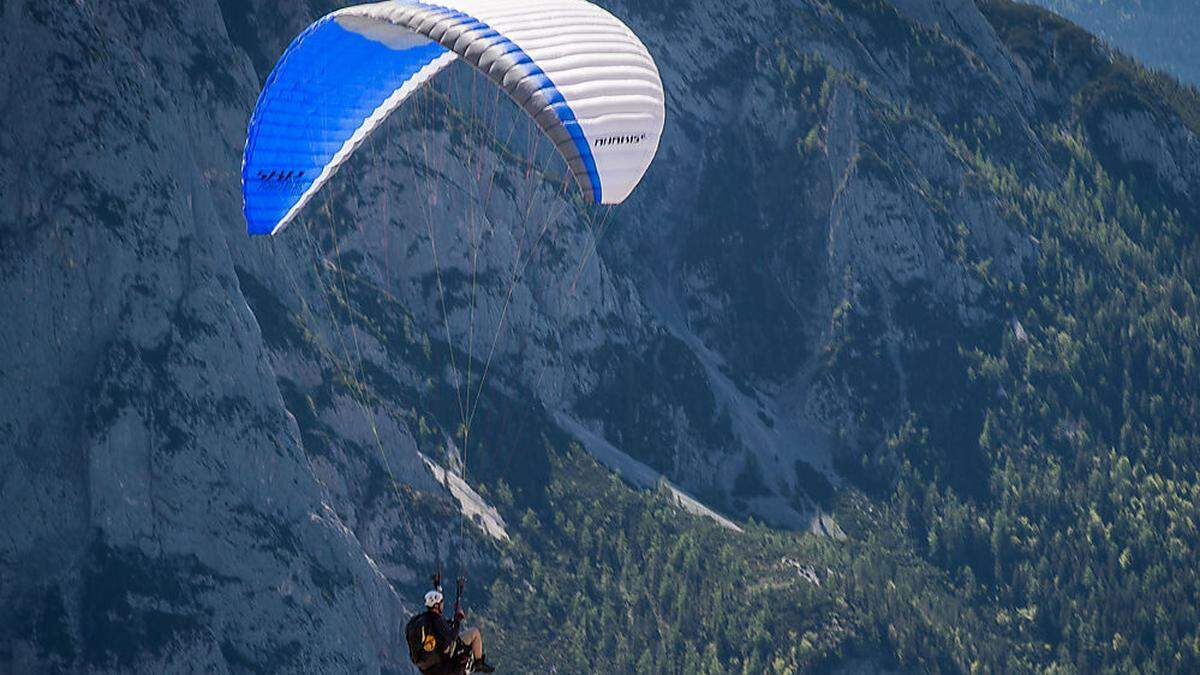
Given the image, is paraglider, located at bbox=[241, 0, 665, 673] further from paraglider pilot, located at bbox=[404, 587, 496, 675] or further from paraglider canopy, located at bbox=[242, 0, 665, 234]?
paraglider pilot, located at bbox=[404, 587, 496, 675]

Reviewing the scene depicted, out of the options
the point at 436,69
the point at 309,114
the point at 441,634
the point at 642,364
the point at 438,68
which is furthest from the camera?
the point at 642,364

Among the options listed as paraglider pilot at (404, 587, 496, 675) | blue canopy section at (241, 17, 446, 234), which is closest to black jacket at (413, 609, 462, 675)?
paraglider pilot at (404, 587, 496, 675)

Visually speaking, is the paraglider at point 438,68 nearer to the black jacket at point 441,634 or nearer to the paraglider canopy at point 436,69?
the paraglider canopy at point 436,69

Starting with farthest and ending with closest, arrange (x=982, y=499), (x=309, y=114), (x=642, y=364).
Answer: (x=982, y=499), (x=642, y=364), (x=309, y=114)

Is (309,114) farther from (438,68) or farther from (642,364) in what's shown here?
(642,364)

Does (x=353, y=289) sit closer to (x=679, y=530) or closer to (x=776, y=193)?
(x=679, y=530)

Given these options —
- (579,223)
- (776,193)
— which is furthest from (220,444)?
(776,193)

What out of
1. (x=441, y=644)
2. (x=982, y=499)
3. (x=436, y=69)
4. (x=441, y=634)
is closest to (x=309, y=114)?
(x=436, y=69)

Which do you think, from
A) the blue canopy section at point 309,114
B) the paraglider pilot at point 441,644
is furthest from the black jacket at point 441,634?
the blue canopy section at point 309,114
